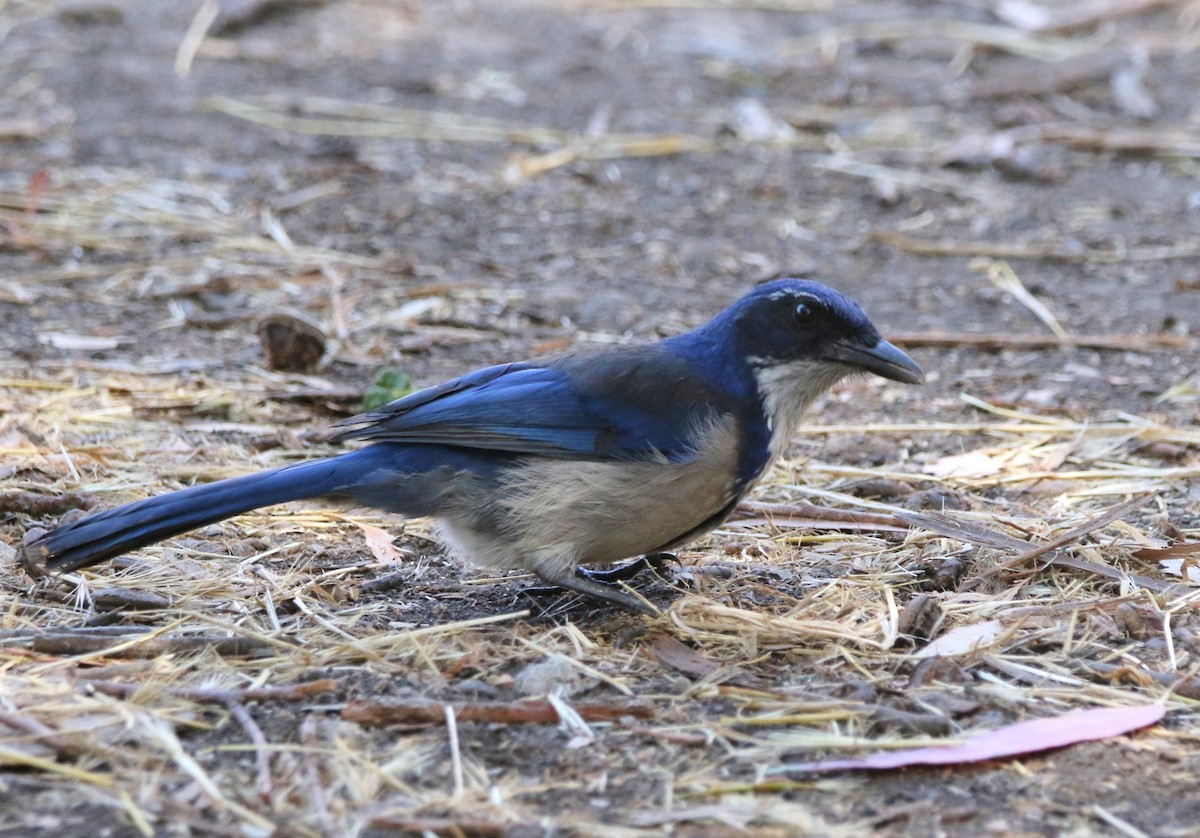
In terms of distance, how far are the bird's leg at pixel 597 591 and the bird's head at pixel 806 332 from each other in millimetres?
879

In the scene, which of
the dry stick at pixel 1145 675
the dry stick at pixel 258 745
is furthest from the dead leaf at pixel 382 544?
the dry stick at pixel 1145 675

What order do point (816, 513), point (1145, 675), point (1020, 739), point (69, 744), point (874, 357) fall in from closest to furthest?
point (69, 744) → point (1020, 739) → point (1145, 675) → point (874, 357) → point (816, 513)

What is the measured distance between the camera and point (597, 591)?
4676 mm

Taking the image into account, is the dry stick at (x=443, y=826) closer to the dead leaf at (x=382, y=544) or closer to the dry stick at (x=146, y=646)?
the dry stick at (x=146, y=646)

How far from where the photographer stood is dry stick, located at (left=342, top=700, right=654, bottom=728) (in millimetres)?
3771

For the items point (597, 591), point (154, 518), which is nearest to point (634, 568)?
point (597, 591)

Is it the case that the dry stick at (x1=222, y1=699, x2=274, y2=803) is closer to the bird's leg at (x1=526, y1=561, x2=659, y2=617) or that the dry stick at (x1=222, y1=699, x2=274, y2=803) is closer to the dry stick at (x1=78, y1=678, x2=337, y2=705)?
the dry stick at (x1=78, y1=678, x2=337, y2=705)

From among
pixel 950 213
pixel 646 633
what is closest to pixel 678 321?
pixel 950 213

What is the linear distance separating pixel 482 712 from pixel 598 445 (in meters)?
1.19

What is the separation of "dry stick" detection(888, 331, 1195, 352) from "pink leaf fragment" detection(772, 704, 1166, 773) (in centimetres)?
381

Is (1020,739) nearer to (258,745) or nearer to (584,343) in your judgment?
(258,745)

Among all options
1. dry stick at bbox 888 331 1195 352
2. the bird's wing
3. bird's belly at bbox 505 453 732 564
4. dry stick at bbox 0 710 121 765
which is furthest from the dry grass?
dry stick at bbox 888 331 1195 352

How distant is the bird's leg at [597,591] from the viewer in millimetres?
4617

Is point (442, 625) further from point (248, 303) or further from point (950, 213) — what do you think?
point (950, 213)
